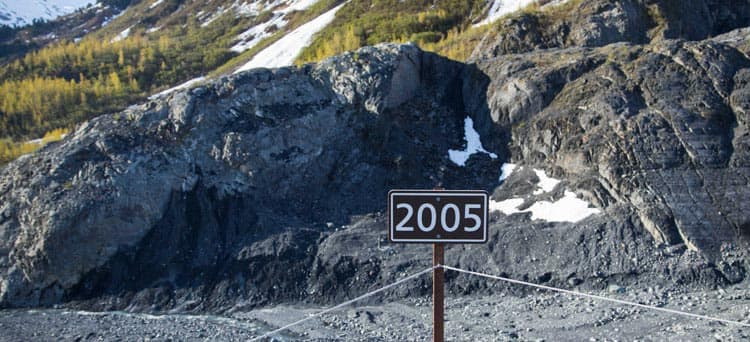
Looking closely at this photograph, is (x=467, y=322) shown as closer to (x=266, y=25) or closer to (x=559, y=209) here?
(x=559, y=209)

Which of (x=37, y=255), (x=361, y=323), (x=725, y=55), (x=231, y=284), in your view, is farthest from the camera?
(x=725, y=55)

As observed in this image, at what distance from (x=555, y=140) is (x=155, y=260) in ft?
39.4

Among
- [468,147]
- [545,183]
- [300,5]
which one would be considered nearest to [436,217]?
[545,183]

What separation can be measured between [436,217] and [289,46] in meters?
36.0

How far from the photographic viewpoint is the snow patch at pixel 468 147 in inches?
670

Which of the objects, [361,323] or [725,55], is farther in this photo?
[725,55]

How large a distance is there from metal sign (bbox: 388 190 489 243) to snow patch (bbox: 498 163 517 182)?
38.9ft

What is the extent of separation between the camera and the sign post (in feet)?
15.1

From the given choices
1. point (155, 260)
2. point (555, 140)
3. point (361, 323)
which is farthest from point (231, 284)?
point (555, 140)

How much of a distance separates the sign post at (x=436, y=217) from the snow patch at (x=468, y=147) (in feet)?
40.5

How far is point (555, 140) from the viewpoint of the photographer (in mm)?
15875

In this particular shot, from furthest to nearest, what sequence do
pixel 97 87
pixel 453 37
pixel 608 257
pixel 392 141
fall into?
pixel 97 87 < pixel 453 37 < pixel 392 141 < pixel 608 257

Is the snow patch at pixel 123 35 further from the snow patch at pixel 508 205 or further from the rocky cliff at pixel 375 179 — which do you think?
the snow patch at pixel 508 205

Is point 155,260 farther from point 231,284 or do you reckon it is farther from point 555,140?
point 555,140
